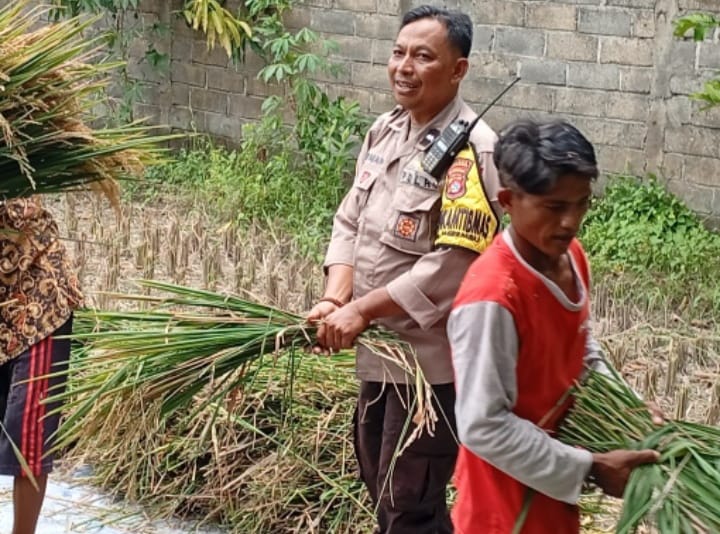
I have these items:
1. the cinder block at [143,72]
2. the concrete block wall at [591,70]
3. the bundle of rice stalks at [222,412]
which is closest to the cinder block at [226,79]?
the cinder block at [143,72]

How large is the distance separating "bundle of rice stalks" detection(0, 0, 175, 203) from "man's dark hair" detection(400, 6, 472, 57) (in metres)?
0.88

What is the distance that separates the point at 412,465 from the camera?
9.80 ft

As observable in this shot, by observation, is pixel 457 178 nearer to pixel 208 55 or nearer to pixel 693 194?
pixel 693 194

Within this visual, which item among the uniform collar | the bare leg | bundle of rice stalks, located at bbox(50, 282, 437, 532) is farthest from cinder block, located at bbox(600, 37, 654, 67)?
the bare leg

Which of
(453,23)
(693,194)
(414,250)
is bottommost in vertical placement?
(414,250)

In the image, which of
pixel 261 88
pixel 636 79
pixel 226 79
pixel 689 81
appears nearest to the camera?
pixel 689 81

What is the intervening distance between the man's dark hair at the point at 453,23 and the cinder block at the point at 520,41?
373 cm

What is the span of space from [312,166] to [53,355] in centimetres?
412

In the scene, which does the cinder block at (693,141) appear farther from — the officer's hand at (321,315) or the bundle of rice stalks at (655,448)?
the bundle of rice stalks at (655,448)

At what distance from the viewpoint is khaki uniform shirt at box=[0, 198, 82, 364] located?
324 centimetres

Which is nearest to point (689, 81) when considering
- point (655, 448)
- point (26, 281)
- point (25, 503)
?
point (26, 281)

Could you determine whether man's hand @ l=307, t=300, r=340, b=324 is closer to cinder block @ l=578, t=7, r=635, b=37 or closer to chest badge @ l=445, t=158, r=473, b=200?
chest badge @ l=445, t=158, r=473, b=200

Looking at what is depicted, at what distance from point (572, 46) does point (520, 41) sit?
322 millimetres

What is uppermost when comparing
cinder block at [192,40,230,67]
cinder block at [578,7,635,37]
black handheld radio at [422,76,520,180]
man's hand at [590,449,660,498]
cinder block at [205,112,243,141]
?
cinder block at [578,7,635,37]
